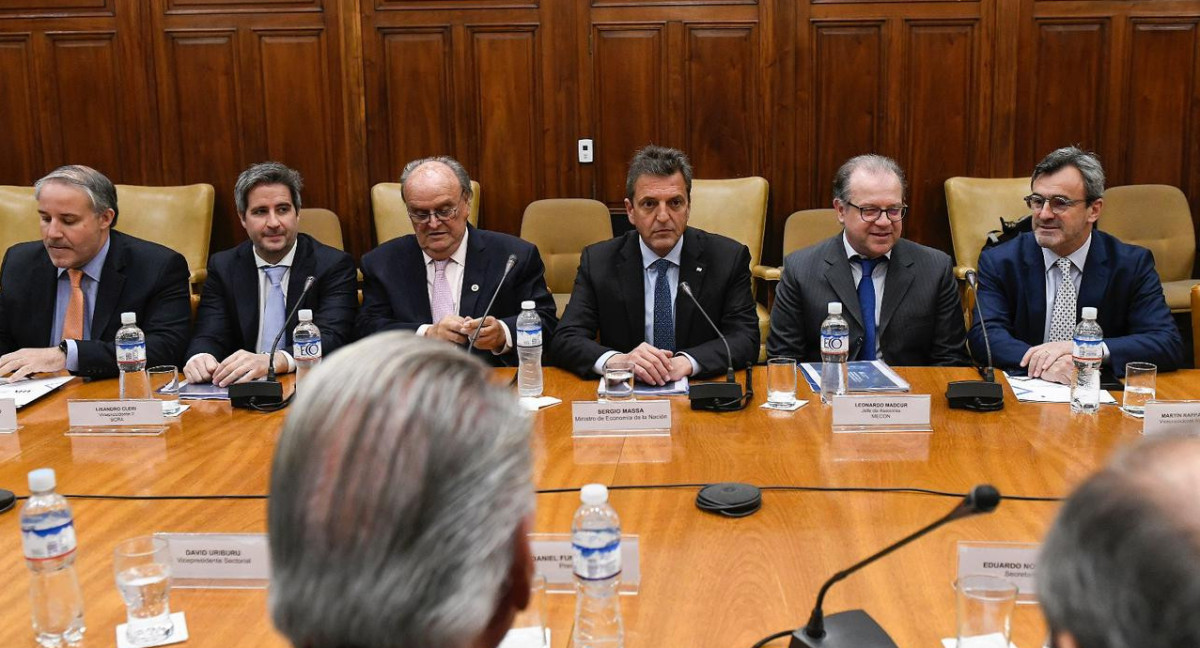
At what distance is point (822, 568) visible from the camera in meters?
1.66

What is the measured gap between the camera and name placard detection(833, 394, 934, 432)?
2.39 meters

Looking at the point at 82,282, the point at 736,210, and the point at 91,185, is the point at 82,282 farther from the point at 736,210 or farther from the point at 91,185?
the point at 736,210

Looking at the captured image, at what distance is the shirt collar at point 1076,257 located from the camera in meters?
3.36

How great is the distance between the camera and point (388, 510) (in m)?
0.79

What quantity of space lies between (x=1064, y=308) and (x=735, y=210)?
207cm

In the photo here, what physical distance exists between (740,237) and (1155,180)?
2.22 m

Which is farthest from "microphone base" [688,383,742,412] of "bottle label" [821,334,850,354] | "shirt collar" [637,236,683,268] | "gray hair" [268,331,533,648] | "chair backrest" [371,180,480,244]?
"chair backrest" [371,180,480,244]

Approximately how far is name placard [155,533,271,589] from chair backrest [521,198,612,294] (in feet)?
11.9

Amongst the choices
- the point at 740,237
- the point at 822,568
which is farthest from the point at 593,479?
the point at 740,237

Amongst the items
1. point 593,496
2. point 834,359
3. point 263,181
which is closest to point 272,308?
point 263,181

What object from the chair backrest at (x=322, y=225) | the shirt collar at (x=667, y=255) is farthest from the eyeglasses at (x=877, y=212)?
the chair backrest at (x=322, y=225)

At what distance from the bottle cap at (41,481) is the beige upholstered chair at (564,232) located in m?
3.76

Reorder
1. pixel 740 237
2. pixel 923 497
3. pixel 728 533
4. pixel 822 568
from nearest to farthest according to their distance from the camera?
pixel 822 568 < pixel 728 533 < pixel 923 497 < pixel 740 237

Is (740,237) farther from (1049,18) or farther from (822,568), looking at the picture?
(822,568)
